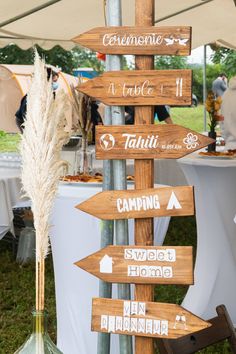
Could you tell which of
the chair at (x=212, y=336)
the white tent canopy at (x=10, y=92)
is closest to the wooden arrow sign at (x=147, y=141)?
the chair at (x=212, y=336)

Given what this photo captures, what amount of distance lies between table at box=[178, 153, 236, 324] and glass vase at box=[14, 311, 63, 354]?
193cm

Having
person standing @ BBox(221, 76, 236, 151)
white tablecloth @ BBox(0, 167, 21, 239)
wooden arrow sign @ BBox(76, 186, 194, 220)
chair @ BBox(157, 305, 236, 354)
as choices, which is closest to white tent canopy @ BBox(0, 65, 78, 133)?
white tablecloth @ BBox(0, 167, 21, 239)

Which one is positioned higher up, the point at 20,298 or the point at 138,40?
the point at 138,40

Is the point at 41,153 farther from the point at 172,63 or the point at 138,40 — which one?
the point at 172,63

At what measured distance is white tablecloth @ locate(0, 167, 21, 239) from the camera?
→ 429cm

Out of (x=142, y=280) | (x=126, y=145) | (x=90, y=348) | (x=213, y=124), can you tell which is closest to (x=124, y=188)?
(x=126, y=145)

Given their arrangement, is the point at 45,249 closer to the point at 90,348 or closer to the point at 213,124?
the point at 90,348

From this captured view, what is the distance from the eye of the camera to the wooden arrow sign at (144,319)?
1.65m

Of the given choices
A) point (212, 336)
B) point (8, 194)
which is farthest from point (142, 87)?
point (8, 194)

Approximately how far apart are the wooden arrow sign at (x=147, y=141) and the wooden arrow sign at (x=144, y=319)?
365mm

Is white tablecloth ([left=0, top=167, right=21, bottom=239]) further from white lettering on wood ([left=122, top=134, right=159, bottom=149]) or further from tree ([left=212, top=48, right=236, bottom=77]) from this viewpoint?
tree ([left=212, top=48, right=236, bottom=77])

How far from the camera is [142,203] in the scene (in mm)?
1691

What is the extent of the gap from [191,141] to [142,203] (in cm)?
19

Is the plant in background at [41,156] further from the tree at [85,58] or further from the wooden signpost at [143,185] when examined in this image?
the tree at [85,58]
